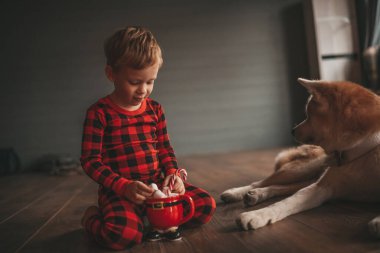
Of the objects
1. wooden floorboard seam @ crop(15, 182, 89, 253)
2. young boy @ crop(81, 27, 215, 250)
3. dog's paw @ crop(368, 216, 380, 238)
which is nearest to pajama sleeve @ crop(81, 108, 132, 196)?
young boy @ crop(81, 27, 215, 250)

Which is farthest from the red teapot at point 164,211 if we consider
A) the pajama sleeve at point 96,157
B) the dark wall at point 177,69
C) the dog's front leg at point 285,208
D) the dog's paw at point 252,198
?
the dark wall at point 177,69

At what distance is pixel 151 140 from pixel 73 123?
3675 mm

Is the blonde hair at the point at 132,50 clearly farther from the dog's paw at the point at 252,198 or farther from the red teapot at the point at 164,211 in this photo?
the dog's paw at the point at 252,198

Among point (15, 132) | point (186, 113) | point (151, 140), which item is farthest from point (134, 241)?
point (15, 132)

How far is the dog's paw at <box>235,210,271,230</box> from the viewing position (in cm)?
121

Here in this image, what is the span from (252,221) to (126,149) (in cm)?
51

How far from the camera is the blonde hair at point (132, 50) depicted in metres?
1.18

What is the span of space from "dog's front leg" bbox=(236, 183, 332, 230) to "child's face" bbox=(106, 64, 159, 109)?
21.6 inches

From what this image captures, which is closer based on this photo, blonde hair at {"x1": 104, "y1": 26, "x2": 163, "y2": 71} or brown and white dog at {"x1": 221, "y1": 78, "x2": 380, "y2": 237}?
blonde hair at {"x1": 104, "y1": 26, "x2": 163, "y2": 71}

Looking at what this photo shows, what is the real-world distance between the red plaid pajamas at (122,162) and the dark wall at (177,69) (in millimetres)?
3525

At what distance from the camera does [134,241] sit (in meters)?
1.17

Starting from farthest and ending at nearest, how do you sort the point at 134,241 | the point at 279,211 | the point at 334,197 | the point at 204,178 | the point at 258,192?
the point at 204,178, the point at 258,192, the point at 334,197, the point at 279,211, the point at 134,241

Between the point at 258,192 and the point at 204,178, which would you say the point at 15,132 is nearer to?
the point at 204,178

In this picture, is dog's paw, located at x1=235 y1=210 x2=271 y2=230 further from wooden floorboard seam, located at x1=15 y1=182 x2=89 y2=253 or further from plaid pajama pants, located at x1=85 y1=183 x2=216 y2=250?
wooden floorboard seam, located at x1=15 y1=182 x2=89 y2=253
